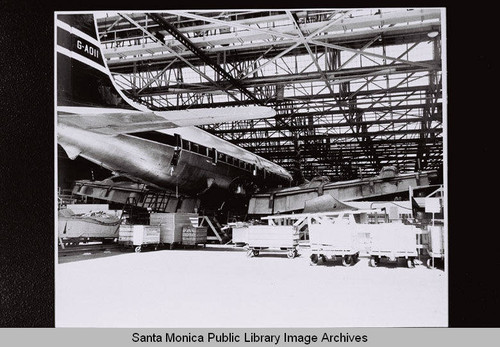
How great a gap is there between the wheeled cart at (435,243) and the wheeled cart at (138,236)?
654 centimetres

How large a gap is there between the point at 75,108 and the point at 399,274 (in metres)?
6.53

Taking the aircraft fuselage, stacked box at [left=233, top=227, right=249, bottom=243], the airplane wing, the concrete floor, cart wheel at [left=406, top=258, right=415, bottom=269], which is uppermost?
the airplane wing

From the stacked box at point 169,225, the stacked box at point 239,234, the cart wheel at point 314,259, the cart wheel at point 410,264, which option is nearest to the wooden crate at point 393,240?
the cart wheel at point 410,264

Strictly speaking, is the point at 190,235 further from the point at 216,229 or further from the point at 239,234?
the point at 216,229

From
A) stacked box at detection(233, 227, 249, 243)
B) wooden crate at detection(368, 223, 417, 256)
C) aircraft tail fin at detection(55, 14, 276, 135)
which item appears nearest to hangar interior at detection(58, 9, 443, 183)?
aircraft tail fin at detection(55, 14, 276, 135)

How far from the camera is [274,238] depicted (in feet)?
29.5

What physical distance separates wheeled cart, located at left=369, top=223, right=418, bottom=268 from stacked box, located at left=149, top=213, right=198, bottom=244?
5.43 metres

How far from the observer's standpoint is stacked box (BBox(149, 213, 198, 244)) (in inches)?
420

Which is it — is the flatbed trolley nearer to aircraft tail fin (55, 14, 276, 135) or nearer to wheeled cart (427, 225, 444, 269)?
wheeled cart (427, 225, 444, 269)

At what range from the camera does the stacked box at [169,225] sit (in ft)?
35.0

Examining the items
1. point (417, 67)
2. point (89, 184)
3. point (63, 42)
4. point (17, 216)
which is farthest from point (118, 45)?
point (417, 67)

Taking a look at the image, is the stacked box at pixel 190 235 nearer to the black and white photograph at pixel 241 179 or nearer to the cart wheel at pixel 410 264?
the black and white photograph at pixel 241 179

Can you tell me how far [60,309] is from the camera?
18.1 feet

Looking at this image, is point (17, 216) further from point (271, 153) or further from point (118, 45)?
point (271, 153)
